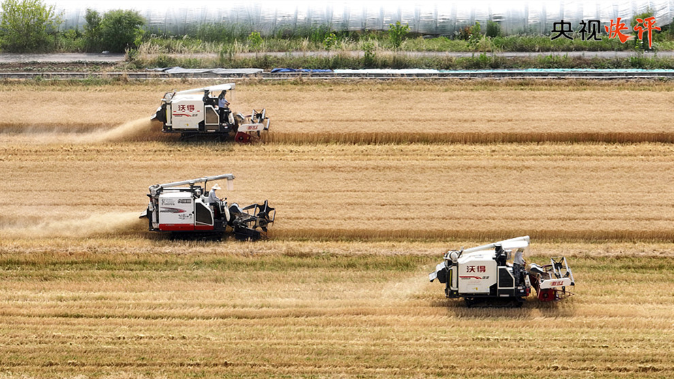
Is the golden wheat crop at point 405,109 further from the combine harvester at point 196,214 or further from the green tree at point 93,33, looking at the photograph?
the combine harvester at point 196,214

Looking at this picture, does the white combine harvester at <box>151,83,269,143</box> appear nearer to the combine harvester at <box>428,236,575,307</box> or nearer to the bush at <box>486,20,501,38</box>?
the combine harvester at <box>428,236,575,307</box>

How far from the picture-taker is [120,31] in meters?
55.1

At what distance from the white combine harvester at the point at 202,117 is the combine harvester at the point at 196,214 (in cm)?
698

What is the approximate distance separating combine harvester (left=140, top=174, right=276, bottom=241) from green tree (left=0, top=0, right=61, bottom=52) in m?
26.3

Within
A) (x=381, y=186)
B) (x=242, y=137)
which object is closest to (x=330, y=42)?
(x=242, y=137)

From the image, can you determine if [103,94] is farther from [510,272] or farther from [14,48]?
[510,272]

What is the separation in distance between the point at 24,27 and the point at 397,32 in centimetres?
2401

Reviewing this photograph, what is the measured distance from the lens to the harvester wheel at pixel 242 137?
41.9 metres

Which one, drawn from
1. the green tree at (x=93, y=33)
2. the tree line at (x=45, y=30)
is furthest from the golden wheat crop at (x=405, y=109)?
the green tree at (x=93, y=33)

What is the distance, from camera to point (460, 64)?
51.3m

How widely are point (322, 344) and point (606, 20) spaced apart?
38187 mm

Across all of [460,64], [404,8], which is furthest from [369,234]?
[404,8]

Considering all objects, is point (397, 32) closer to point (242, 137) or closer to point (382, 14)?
point (382, 14)

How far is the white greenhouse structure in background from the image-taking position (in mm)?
57156
